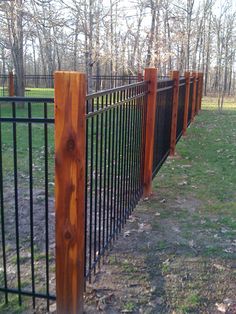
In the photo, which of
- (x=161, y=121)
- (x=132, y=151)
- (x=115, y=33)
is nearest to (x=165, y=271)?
(x=132, y=151)

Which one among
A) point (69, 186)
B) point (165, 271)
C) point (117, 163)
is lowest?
point (165, 271)

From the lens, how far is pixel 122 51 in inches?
A: 934

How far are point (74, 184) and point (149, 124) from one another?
9.34 feet

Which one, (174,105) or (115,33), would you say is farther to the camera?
(115,33)

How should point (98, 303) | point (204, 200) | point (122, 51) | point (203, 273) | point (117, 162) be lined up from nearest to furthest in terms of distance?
1. point (98, 303)
2. point (203, 273)
3. point (117, 162)
4. point (204, 200)
5. point (122, 51)

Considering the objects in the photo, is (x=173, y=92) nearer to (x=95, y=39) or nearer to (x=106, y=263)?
(x=106, y=263)

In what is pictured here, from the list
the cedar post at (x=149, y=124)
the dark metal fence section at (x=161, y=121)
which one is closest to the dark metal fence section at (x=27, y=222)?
the cedar post at (x=149, y=124)

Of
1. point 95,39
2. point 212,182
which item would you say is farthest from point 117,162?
point 95,39

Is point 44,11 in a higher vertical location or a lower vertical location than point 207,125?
higher

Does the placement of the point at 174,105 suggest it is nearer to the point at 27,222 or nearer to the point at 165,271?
the point at 27,222

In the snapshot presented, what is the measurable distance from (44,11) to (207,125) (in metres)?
8.68

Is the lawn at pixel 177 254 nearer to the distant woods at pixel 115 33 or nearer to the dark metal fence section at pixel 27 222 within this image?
the dark metal fence section at pixel 27 222

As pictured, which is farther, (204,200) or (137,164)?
(204,200)

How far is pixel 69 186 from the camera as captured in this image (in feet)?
7.92
